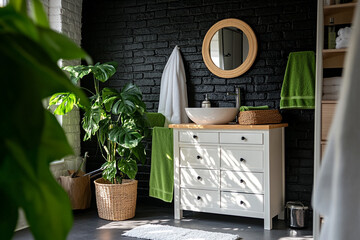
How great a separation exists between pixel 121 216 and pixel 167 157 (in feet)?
2.36

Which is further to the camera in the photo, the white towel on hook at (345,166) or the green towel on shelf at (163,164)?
the green towel on shelf at (163,164)

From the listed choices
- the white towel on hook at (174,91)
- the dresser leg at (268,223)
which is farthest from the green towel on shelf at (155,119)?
the dresser leg at (268,223)

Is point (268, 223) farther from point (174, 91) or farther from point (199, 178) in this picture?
point (174, 91)

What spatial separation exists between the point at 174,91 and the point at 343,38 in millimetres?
1730

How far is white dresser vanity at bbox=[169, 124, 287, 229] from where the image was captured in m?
3.65

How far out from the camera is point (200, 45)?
14.5 ft

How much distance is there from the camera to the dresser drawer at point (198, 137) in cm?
383

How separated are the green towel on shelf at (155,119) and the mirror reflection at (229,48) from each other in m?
0.80

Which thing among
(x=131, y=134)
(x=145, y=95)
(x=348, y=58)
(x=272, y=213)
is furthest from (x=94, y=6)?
(x=348, y=58)

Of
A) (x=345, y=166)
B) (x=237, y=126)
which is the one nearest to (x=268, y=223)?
(x=237, y=126)

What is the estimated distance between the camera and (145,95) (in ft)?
15.5

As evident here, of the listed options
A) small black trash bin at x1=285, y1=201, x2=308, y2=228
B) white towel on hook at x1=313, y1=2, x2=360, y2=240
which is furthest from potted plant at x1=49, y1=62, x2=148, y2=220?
white towel on hook at x1=313, y1=2, x2=360, y2=240

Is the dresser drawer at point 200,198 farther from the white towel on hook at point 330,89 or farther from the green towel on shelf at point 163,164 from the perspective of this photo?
the white towel on hook at point 330,89

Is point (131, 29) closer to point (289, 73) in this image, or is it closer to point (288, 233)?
point (289, 73)
